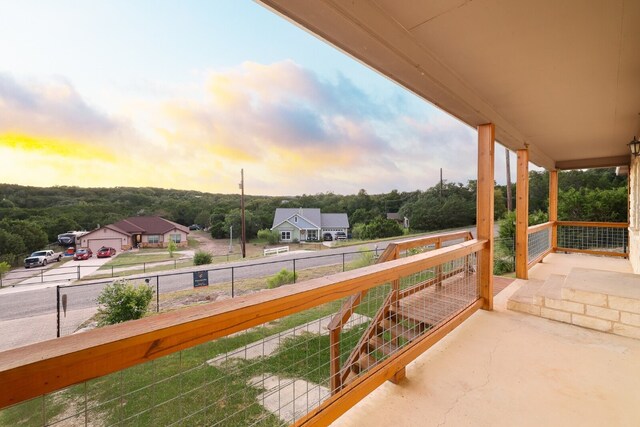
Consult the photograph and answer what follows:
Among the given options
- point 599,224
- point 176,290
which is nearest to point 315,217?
point 176,290

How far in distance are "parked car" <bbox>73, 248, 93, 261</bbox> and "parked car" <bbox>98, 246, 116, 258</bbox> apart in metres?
0.83

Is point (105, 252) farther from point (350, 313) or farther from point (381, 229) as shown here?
A: point (381, 229)

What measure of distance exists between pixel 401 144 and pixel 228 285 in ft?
80.4

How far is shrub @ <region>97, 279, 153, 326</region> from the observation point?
6.84 meters

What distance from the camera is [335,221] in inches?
1164

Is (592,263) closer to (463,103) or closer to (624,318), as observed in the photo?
(624,318)

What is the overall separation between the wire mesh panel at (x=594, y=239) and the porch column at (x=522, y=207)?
12.3 ft

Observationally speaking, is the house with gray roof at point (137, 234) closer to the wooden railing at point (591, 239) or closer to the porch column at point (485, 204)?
the porch column at point (485, 204)

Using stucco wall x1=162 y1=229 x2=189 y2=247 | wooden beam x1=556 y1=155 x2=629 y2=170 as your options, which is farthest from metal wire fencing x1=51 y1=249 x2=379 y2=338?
stucco wall x1=162 y1=229 x2=189 y2=247

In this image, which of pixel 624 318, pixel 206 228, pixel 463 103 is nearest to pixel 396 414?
pixel 463 103

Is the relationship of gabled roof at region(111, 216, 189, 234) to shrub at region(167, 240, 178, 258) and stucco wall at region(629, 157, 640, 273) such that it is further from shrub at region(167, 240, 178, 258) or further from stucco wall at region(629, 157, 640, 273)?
stucco wall at region(629, 157, 640, 273)

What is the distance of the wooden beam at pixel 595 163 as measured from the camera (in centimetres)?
562

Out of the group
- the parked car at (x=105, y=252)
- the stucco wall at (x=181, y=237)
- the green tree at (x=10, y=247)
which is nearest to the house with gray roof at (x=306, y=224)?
the stucco wall at (x=181, y=237)

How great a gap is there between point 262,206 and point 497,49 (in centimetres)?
2692
